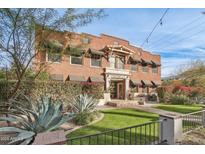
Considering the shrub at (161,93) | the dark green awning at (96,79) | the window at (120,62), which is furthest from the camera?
the dark green awning at (96,79)

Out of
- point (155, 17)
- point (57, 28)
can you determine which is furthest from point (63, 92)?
point (155, 17)

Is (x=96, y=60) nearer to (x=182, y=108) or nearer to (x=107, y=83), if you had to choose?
(x=107, y=83)

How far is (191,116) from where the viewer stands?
519cm

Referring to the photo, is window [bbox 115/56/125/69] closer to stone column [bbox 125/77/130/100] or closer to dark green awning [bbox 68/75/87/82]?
stone column [bbox 125/77/130/100]

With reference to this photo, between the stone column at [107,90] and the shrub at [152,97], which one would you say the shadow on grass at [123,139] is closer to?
the stone column at [107,90]

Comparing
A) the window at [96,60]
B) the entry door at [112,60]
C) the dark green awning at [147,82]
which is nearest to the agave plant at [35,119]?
the window at [96,60]

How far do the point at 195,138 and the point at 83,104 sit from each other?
8.55 ft

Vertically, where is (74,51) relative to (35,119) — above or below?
above

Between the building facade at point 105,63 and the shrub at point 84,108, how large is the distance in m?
0.48

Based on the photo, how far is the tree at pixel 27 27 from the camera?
4.52 meters

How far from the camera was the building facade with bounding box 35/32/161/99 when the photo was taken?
16.3ft

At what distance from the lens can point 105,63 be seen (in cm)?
592

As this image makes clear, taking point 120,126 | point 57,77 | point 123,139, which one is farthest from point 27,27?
point 123,139

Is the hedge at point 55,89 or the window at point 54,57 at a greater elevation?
the window at point 54,57
